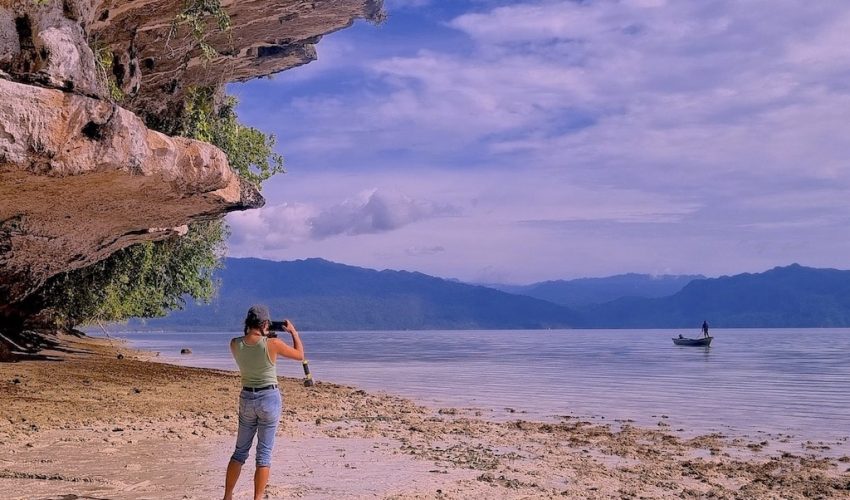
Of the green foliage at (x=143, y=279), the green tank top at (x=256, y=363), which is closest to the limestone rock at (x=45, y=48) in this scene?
the green tank top at (x=256, y=363)

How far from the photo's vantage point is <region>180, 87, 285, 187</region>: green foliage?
20.5m

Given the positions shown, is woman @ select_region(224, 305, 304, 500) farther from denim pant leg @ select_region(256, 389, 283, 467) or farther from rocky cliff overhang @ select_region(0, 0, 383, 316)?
rocky cliff overhang @ select_region(0, 0, 383, 316)

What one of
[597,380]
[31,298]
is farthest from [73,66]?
[597,380]

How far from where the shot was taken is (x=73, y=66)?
1109 cm

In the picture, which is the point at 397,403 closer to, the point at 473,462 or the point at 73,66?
the point at 473,462

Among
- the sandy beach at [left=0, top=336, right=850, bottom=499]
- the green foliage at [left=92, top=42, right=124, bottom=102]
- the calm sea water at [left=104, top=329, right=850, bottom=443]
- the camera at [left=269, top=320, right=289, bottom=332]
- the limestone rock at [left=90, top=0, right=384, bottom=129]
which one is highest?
the limestone rock at [left=90, top=0, right=384, bottom=129]

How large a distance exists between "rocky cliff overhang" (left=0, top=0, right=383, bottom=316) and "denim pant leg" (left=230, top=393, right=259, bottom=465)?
203 inches

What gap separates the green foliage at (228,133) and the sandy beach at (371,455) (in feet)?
24.5

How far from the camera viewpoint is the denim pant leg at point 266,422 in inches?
312

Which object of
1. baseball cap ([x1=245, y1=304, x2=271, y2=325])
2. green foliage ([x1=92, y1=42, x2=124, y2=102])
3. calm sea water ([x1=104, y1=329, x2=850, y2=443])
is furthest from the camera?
calm sea water ([x1=104, y1=329, x2=850, y2=443])

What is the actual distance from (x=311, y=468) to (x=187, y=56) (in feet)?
40.0

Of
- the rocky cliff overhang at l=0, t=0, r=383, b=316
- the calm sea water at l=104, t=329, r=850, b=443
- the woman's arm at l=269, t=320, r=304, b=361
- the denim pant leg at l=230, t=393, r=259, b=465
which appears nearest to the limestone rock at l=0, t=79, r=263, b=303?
the rocky cliff overhang at l=0, t=0, r=383, b=316

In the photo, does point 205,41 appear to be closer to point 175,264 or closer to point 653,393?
point 175,264

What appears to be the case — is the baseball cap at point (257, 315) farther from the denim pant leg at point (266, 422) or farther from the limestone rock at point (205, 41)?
the limestone rock at point (205, 41)
